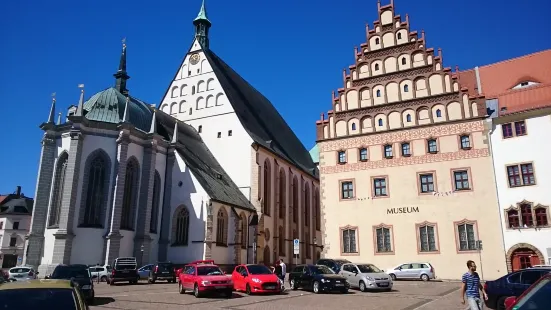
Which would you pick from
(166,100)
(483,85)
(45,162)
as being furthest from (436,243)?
(166,100)

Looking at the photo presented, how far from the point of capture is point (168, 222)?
3466cm

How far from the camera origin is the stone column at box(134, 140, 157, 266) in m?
31.8

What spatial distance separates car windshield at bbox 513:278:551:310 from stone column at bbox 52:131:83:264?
1180 inches

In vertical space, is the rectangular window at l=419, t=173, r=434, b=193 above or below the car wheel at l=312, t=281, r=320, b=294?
above

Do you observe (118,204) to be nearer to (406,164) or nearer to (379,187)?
(379,187)

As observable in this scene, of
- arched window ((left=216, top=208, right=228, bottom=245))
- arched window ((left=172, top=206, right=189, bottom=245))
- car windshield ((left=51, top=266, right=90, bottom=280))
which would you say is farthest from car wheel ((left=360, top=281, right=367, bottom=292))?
arched window ((left=172, top=206, right=189, bottom=245))

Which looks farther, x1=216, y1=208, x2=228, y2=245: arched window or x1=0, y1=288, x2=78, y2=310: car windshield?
x1=216, y1=208, x2=228, y2=245: arched window

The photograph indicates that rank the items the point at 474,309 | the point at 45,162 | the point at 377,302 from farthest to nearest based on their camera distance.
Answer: the point at 45,162 → the point at 377,302 → the point at 474,309

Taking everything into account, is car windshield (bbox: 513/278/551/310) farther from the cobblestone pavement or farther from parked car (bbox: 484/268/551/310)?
the cobblestone pavement

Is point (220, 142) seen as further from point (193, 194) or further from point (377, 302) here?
point (377, 302)

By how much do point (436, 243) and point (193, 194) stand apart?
19481 millimetres

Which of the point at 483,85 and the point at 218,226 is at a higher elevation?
the point at 483,85

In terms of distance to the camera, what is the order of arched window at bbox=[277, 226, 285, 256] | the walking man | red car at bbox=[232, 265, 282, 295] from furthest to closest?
arched window at bbox=[277, 226, 285, 256], red car at bbox=[232, 265, 282, 295], the walking man

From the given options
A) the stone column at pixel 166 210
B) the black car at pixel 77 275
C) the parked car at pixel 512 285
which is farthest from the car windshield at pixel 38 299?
the stone column at pixel 166 210
